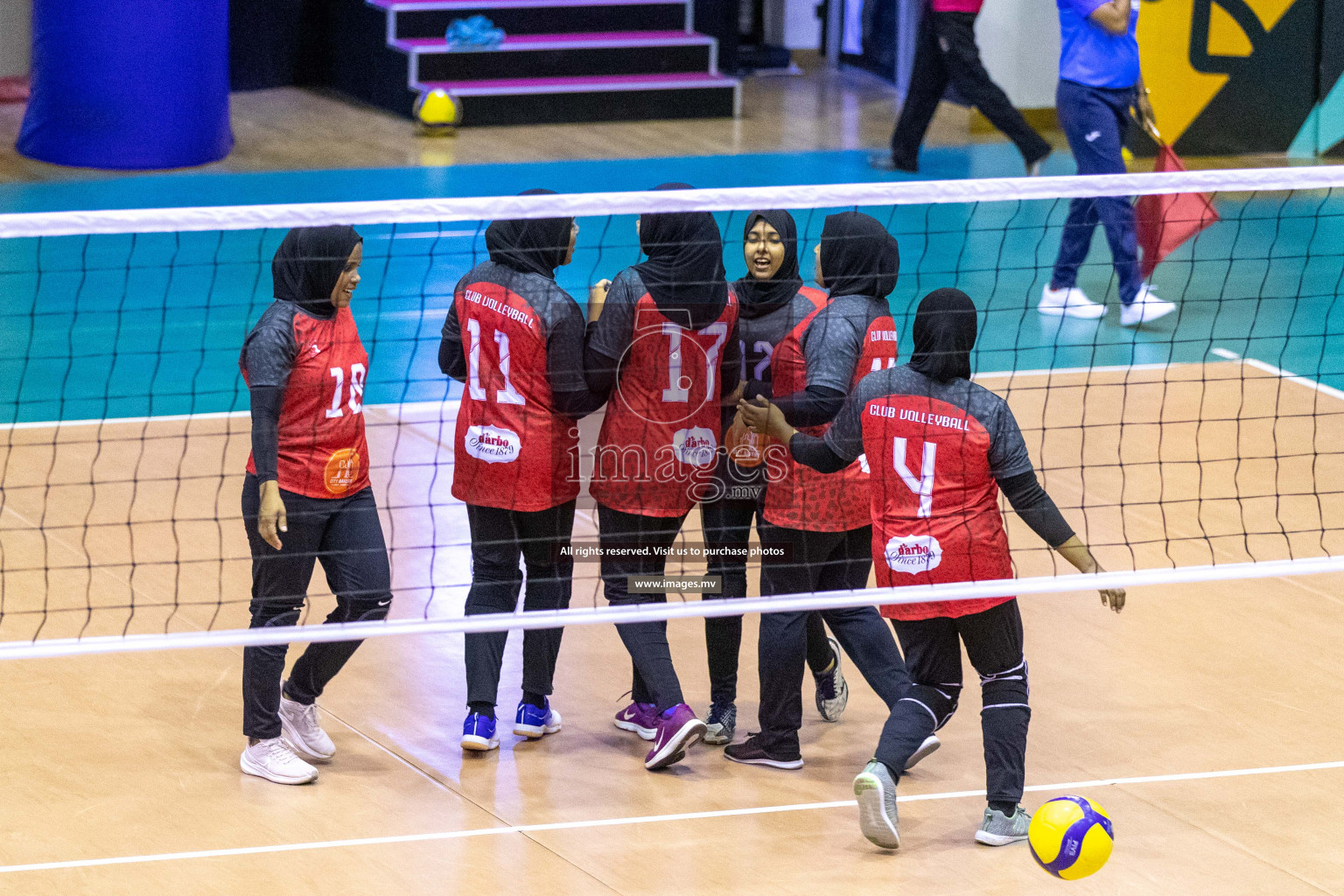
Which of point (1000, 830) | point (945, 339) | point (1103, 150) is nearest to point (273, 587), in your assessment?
point (945, 339)

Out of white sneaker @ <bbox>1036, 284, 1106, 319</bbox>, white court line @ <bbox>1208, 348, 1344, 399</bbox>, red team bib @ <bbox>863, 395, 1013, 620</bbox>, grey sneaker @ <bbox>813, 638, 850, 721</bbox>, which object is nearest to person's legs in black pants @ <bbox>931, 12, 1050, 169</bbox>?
white sneaker @ <bbox>1036, 284, 1106, 319</bbox>

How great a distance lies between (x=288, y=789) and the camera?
15.7 ft

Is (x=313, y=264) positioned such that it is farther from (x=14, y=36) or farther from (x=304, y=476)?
(x=14, y=36)

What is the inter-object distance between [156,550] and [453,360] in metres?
2.07

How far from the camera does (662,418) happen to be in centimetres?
483

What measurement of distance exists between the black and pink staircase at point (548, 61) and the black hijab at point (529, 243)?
31.2ft

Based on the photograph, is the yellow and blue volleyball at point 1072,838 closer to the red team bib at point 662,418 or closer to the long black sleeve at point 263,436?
the red team bib at point 662,418

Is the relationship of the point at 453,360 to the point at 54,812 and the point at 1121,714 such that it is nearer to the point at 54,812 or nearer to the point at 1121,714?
the point at 54,812

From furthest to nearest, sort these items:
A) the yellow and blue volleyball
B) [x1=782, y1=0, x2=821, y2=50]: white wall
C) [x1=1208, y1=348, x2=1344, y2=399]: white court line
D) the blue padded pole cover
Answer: [x1=782, y1=0, x2=821, y2=50]: white wall, the blue padded pole cover, [x1=1208, y1=348, x2=1344, y2=399]: white court line, the yellow and blue volleyball

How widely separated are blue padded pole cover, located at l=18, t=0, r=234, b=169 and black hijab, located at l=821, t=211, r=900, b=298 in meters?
8.50

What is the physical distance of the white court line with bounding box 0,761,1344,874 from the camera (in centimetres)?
438

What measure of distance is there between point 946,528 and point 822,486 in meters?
0.48

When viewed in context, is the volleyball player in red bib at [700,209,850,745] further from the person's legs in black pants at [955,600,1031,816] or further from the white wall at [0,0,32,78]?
the white wall at [0,0,32,78]

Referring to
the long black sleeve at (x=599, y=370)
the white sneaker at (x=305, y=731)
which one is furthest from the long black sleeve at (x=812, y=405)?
the white sneaker at (x=305, y=731)
